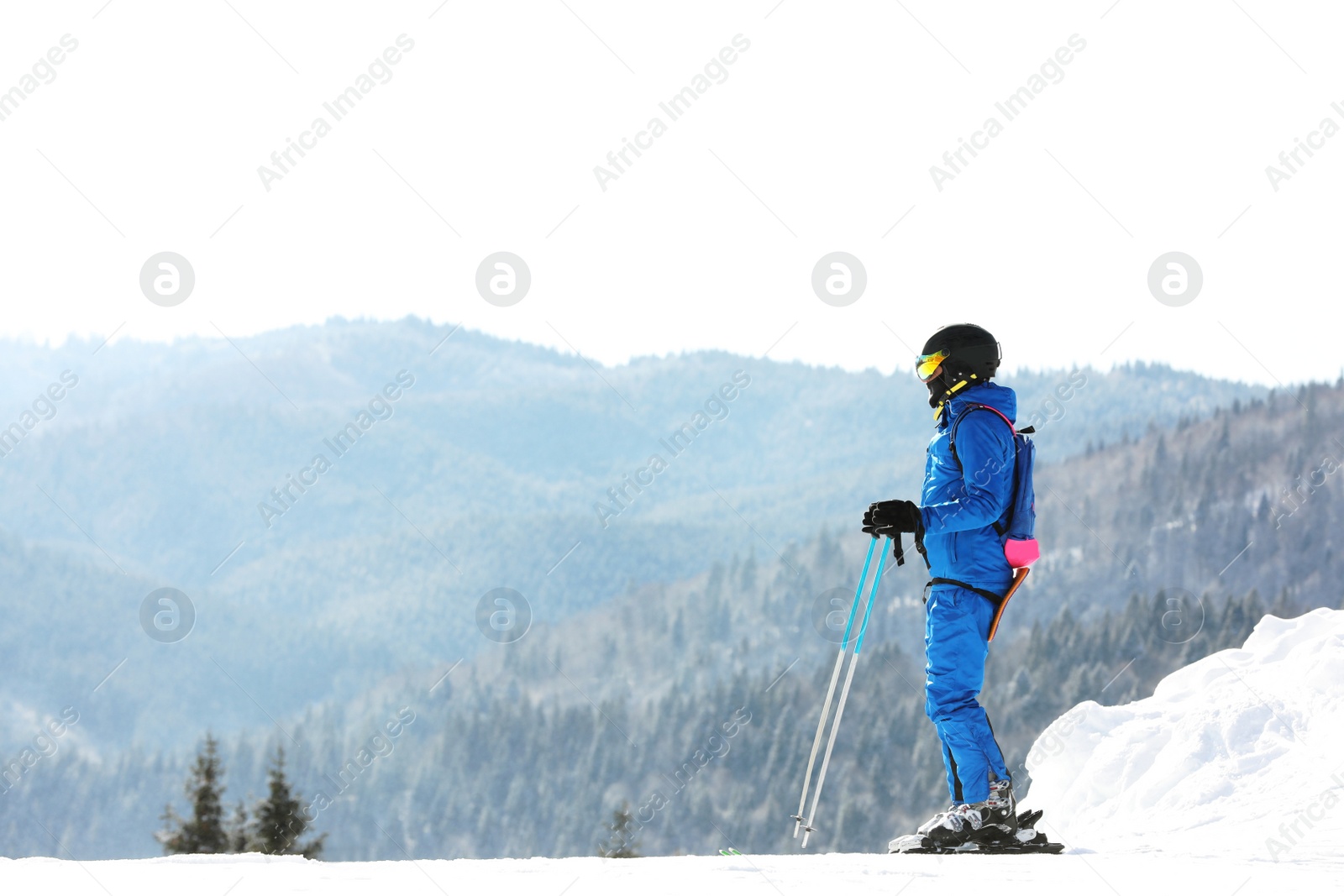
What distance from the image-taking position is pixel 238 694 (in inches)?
7741

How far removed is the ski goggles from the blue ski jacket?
0.17m

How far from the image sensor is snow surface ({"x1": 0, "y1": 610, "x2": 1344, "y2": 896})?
3596 mm

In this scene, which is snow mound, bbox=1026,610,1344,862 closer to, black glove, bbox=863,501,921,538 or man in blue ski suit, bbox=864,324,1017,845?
man in blue ski suit, bbox=864,324,1017,845

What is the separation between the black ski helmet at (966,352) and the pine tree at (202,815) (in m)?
34.8

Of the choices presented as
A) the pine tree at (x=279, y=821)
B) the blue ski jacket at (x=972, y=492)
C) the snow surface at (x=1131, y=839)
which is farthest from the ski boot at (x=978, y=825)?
the pine tree at (x=279, y=821)

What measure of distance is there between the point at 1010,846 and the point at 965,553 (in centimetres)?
129

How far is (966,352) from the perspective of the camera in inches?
216

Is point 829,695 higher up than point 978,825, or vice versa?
point 829,695

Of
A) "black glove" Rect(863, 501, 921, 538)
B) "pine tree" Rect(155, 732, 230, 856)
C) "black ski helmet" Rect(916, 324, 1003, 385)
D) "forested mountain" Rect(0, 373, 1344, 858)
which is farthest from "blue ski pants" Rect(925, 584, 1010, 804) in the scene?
"forested mountain" Rect(0, 373, 1344, 858)

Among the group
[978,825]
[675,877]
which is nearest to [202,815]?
[978,825]

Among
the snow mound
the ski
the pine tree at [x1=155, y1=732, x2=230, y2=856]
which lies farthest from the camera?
the pine tree at [x1=155, y1=732, x2=230, y2=856]

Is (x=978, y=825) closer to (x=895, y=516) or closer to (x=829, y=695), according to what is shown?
(x=829, y=695)

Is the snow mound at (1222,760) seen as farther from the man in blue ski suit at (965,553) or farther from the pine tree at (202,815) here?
the pine tree at (202,815)

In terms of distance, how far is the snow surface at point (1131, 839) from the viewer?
3596mm
